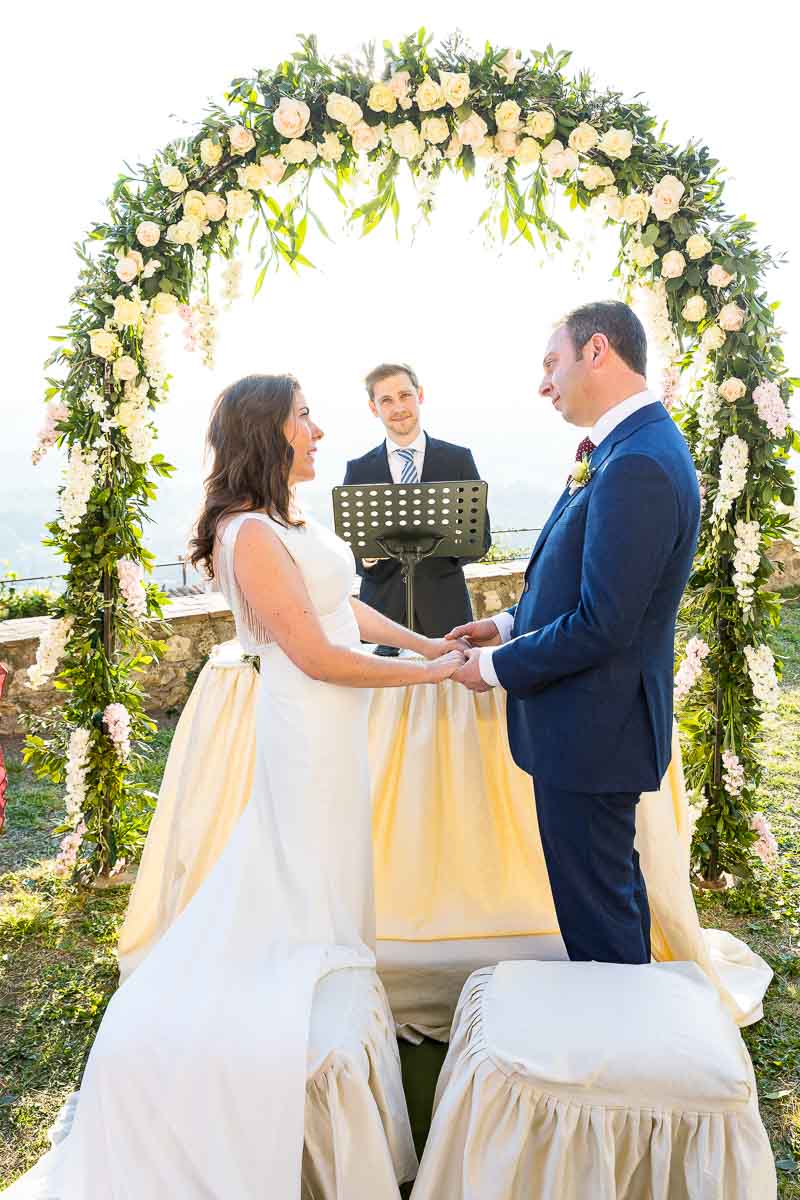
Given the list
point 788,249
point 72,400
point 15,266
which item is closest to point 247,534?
point 72,400

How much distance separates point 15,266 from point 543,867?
57.8 meters

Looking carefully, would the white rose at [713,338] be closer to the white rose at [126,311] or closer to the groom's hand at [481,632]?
the groom's hand at [481,632]

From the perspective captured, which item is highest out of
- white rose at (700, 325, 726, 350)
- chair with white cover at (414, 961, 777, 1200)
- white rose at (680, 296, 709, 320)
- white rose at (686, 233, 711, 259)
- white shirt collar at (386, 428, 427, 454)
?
white rose at (686, 233, 711, 259)

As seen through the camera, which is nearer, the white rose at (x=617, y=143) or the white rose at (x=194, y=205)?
the white rose at (x=617, y=143)

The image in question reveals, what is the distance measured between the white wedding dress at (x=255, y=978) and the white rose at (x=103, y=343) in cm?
183

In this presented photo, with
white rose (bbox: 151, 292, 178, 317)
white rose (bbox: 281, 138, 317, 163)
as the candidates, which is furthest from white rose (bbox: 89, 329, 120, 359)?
white rose (bbox: 281, 138, 317, 163)

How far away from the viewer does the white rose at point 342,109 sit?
3.78 m

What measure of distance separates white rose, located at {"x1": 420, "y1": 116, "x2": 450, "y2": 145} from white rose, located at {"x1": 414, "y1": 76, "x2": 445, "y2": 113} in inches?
1.7

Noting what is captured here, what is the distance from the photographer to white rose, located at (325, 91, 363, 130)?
3775 mm

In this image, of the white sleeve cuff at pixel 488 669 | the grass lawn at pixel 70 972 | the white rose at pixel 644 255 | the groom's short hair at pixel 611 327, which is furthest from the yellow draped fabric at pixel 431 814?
the white rose at pixel 644 255

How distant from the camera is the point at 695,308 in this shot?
13.1 ft

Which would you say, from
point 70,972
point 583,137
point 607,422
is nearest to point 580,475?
point 607,422

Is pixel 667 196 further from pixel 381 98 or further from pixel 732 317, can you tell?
pixel 381 98

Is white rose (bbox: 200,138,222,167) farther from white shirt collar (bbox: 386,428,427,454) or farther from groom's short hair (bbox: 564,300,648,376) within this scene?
groom's short hair (bbox: 564,300,648,376)
